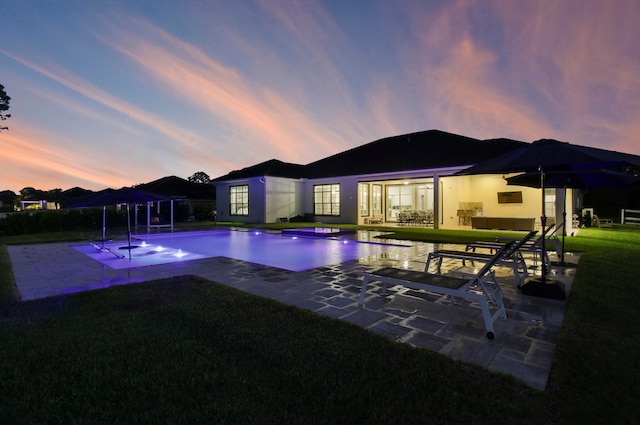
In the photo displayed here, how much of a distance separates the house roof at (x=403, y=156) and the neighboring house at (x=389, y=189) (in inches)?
1.9

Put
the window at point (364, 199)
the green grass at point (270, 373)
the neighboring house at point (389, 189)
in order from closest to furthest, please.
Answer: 1. the green grass at point (270, 373)
2. the neighboring house at point (389, 189)
3. the window at point (364, 199)

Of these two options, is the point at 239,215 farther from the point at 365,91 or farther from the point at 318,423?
the point at 318,423

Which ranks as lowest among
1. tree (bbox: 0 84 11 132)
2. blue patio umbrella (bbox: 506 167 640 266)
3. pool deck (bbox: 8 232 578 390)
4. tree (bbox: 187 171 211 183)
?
pool deck (bbox: 8 232 578 390)

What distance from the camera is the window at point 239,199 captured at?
76.2 feet

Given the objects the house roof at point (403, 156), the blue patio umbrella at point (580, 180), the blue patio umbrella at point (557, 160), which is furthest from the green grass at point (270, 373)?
the house roof at point (403, 156)

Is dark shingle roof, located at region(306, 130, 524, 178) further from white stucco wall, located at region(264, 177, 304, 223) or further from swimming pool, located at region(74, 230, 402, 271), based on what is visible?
swimming pool, located at region(74, 230, 402, 271)

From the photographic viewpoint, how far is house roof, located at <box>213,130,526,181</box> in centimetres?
1627

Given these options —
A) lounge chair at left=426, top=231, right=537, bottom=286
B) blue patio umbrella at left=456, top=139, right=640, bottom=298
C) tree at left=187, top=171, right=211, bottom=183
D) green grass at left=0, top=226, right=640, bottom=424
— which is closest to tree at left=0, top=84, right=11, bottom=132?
green grass at left=0, top=226, right=640, bottom=424

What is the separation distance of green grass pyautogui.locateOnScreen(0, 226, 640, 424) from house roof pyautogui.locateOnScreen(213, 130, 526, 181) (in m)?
A: 13.5

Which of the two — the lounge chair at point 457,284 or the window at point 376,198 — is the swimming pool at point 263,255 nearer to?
the lounge chair at point 457,284

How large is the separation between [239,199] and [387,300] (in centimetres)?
2078

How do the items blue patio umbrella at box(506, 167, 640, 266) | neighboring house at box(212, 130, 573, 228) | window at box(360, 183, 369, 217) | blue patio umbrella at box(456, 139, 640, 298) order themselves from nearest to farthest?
blue patio umbrella at box(456, 139, 640, 298)
blue patio umbrella at box(506, 167, 640, 266)
neighboring house at box(212, 130, 573, 228)
window at box(360, 183, 369, 217)

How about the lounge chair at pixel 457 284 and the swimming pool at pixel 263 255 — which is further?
→ the swimming pool at pixel 263 255

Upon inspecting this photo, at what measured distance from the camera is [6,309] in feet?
13.2
